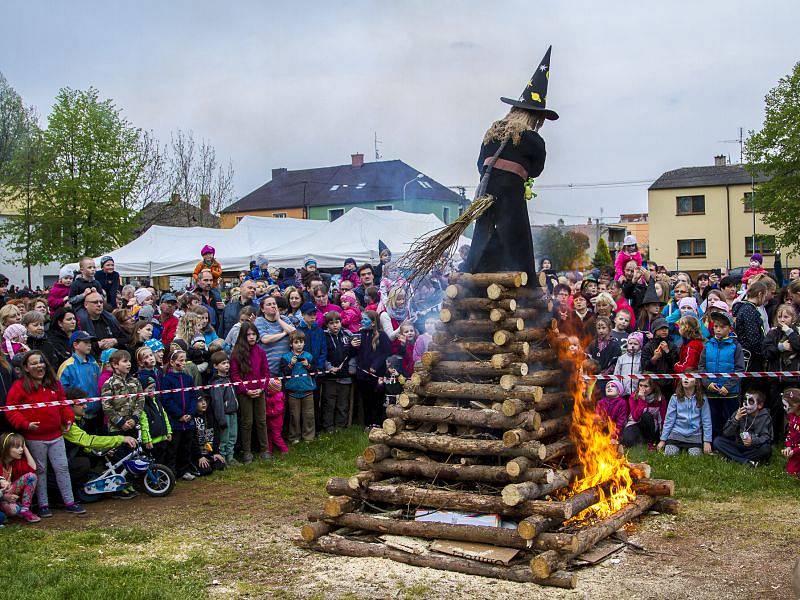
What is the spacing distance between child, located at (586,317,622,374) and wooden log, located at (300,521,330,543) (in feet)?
17.8

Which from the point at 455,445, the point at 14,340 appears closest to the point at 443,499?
the point at 455,445

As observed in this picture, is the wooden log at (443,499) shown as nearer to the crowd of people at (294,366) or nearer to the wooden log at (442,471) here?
the wooden log at (442,471)

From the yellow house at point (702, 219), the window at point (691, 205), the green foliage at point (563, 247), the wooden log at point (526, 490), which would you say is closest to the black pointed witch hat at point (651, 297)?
the green foliage at point (563, 247)

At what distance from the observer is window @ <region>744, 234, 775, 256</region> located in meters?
42.2

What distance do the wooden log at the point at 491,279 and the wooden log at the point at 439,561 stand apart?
7.85 ft

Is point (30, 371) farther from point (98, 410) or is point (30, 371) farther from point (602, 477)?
point (602, 477)

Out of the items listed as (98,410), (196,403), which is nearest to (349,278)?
(196,403)

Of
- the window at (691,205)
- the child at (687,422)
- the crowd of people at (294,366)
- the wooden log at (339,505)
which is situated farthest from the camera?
the window at (691,205)

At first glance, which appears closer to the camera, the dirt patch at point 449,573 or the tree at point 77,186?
the dirt patch at point 449,573

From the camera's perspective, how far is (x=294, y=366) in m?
12.0

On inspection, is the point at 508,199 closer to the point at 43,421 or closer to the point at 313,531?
the point at 313,531

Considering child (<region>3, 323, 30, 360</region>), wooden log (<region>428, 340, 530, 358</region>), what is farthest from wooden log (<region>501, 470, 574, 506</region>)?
child (<region>3, 323, 30, 360</region>)

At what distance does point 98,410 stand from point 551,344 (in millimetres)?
5018

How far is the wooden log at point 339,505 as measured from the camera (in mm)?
7277
